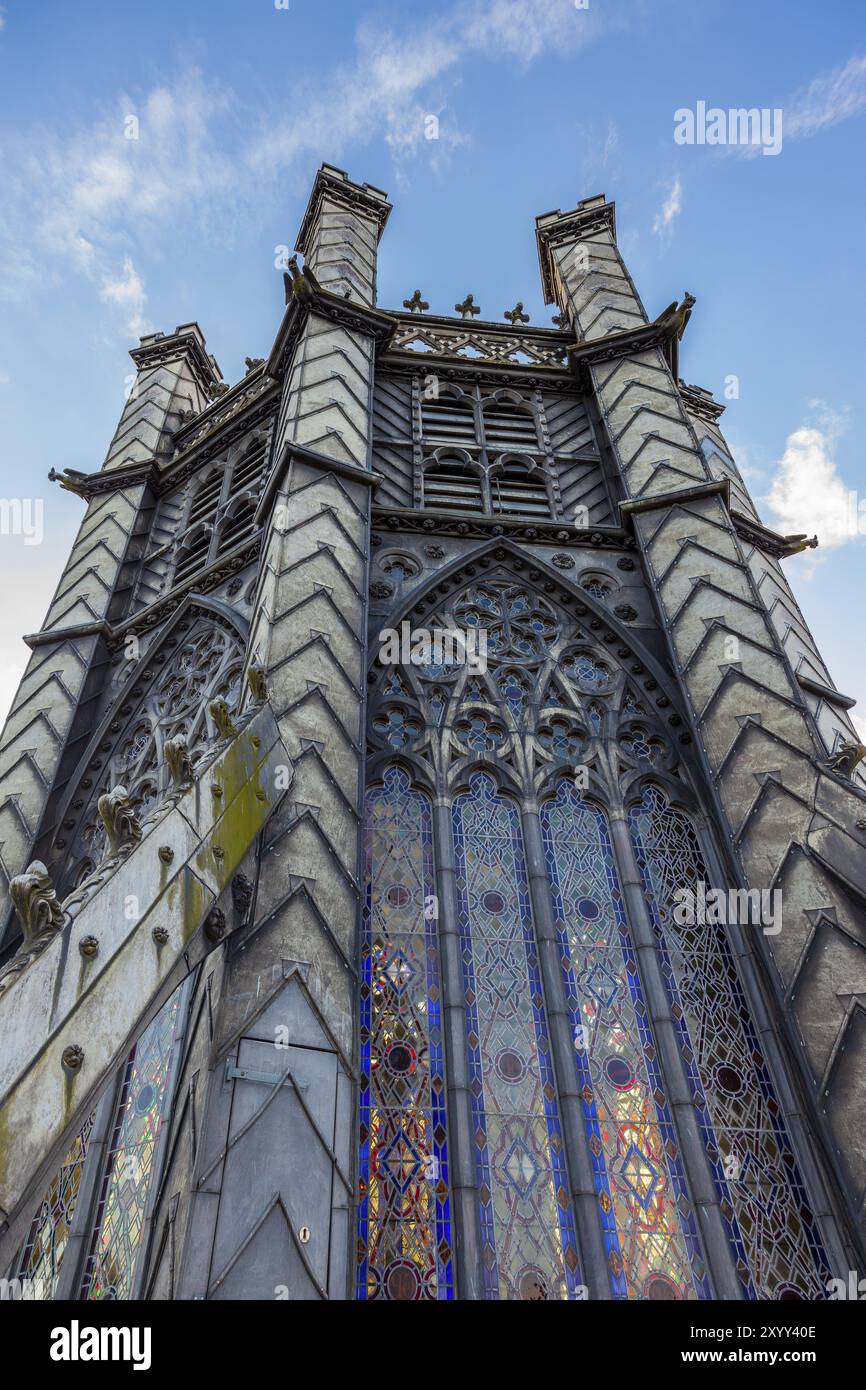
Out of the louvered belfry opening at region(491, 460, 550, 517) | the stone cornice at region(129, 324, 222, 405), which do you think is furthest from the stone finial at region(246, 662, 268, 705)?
the stone cornice at region(129, 324, 222, 405)

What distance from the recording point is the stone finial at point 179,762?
5.91 metres

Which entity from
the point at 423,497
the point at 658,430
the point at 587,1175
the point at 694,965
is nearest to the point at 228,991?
the point at 587,1175

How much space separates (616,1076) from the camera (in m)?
7.15

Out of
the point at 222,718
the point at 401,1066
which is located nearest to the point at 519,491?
the point at 222,718

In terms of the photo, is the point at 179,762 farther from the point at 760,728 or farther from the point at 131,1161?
the point at 760,728

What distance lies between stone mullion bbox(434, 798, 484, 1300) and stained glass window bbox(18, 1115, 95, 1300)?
2527 millimetres

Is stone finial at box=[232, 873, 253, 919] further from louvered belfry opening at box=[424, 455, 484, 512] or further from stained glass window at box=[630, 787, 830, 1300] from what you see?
louvered belfry opening at box=[424, 455, 484, 512]

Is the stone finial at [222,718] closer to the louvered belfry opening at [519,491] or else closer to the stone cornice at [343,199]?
the louvered belfry opening at [519,491]

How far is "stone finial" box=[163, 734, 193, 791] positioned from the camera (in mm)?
5910

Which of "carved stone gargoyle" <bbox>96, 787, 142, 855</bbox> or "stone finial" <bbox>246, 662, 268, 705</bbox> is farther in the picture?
A: "stone finial" <bbox>246, 662, 268, 705</bbox>

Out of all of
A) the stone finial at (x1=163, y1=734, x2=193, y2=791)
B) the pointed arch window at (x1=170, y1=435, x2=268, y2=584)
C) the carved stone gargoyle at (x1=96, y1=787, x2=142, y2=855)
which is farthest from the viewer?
the pointed arch window at (x1=170, y1=435, x2=268, y2=584)

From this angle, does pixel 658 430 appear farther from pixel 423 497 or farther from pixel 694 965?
pixel 694 965

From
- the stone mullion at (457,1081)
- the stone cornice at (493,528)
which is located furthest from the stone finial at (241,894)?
the stone cornice at (493,528)

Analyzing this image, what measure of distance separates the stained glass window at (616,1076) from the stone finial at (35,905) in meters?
4.06
